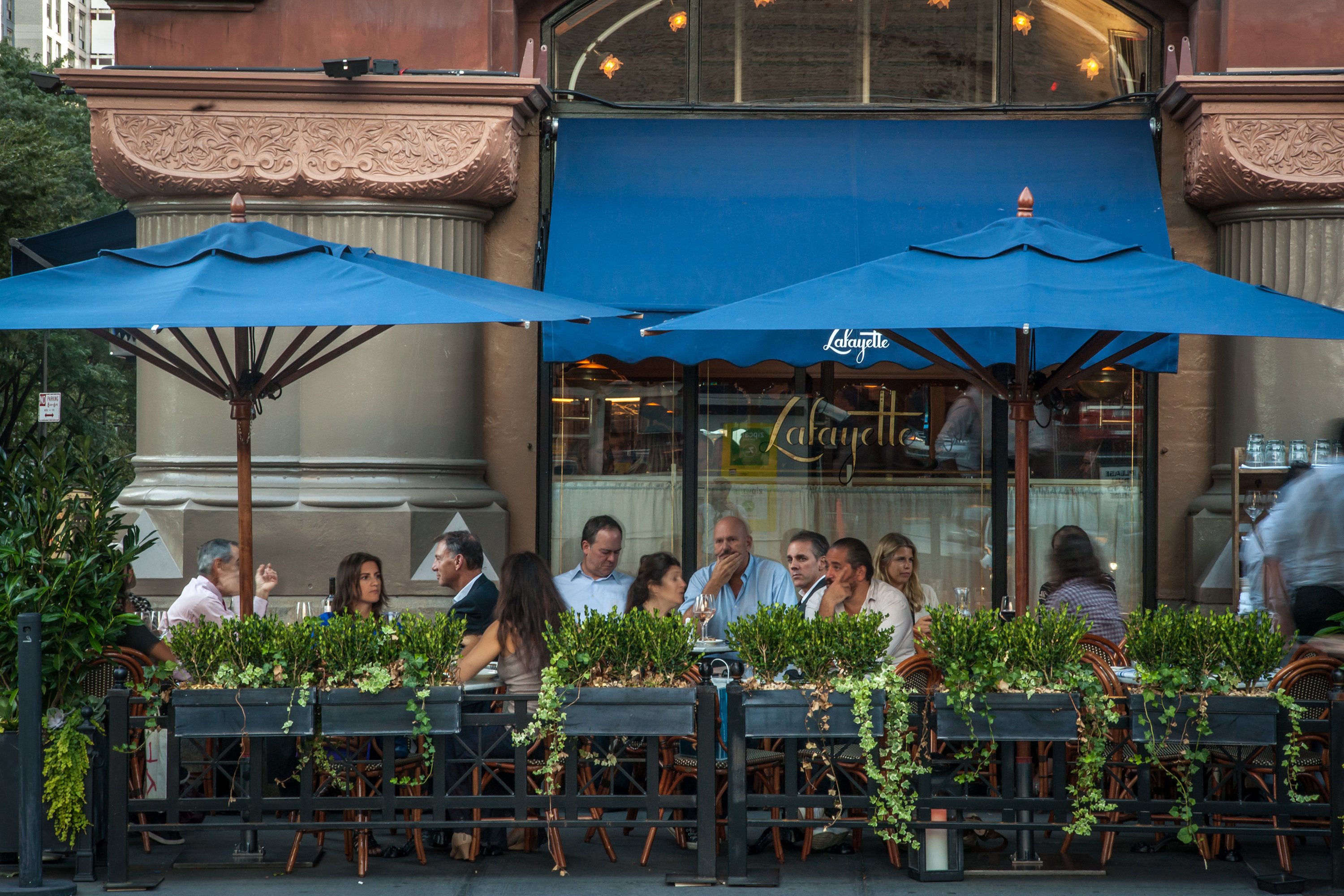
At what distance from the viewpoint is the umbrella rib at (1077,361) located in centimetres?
618

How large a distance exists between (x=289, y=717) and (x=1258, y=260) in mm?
7105

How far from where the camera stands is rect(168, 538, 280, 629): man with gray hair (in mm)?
6961

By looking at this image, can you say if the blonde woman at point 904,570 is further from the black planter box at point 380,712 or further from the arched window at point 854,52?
the arched window at point 854,52

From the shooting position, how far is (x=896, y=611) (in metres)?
6.88

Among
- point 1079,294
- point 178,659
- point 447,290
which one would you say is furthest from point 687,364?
point 178,659

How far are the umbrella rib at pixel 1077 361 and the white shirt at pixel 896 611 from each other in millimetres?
1388

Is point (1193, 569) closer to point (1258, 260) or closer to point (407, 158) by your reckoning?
point (1258, 260)

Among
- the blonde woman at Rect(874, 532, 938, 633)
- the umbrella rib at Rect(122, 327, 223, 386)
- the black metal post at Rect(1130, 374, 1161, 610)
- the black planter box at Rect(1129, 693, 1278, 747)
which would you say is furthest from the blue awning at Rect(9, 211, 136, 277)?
the black planter box at Rect(1129, 693, 1278, 747)

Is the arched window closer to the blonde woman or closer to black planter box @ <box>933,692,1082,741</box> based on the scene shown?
the blonde woman

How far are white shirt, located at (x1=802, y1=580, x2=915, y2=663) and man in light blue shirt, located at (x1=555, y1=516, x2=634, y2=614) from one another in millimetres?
1266

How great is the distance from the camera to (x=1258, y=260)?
885cm

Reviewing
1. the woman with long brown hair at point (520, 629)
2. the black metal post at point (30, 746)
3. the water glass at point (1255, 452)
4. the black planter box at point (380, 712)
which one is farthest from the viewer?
the water glass at point (1255, 452)

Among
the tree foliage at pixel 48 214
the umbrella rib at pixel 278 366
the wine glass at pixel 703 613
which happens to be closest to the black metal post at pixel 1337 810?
the wine glass at pixel 703 613

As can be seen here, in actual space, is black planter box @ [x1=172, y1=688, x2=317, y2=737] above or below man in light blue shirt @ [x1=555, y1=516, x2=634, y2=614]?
below
